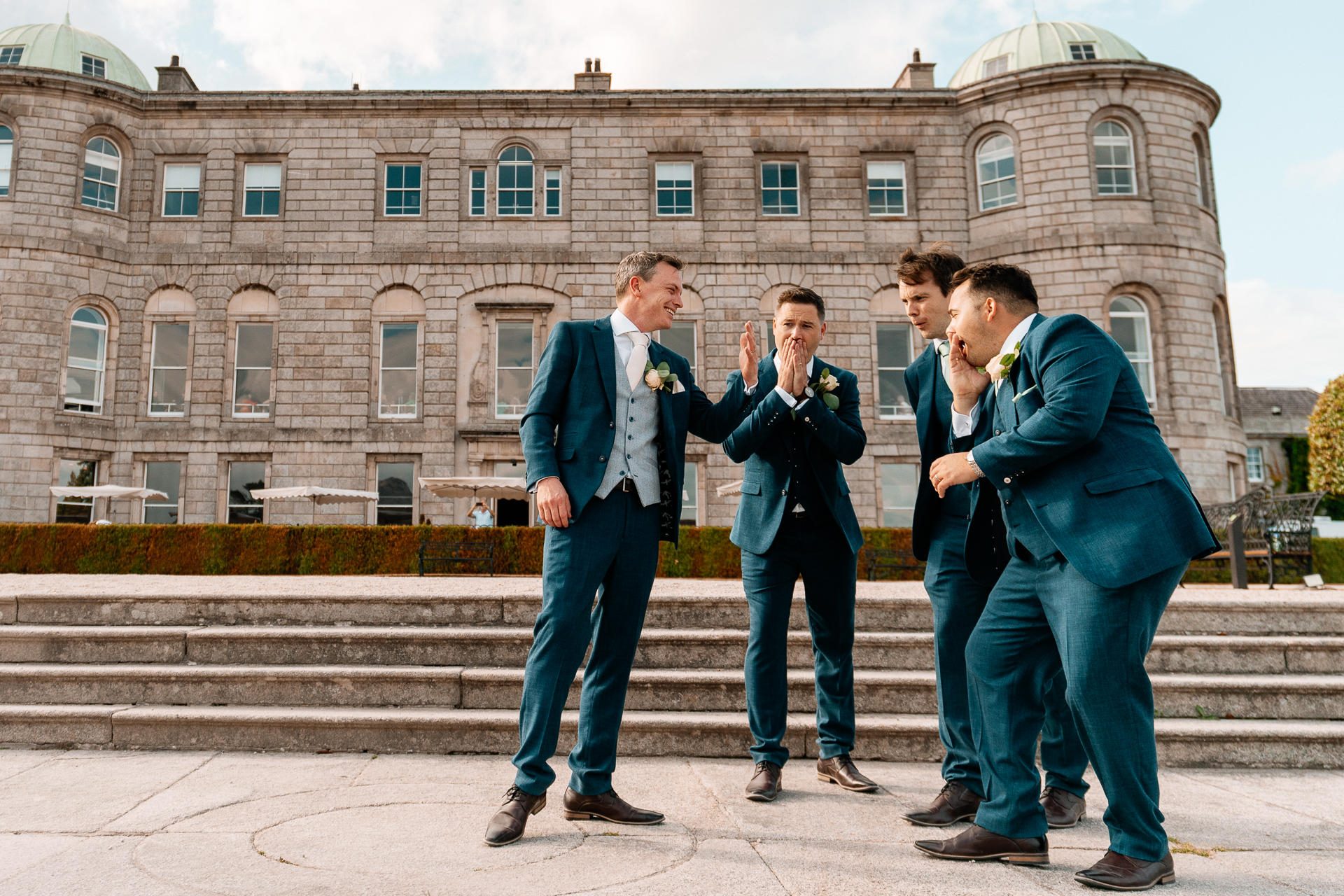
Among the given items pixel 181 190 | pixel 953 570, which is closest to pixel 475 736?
pixel 953 570

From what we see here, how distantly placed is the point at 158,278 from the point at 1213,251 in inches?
1078

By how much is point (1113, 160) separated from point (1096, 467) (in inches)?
847

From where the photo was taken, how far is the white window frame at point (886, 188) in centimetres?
2138

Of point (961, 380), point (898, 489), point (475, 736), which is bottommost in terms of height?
point (475, 736)

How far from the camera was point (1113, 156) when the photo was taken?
20547 mm

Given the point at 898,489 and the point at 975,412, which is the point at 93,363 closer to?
the point at 898,489

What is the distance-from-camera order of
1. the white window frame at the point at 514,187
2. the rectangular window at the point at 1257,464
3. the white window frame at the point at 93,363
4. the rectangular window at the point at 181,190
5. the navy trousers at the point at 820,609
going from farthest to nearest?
the rectangular window at the point at 1257,464
the white window frame at the point at 514,187
the rectangular window at the point at 181,190
the white window frame at the point at 93,363
the navy trousers at the point at 820,609

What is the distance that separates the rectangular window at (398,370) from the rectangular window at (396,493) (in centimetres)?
139

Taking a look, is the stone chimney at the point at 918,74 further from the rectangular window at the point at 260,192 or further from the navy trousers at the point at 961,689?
the navy trousers at the point at 961,689

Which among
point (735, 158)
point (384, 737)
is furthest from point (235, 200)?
point (384, 737)

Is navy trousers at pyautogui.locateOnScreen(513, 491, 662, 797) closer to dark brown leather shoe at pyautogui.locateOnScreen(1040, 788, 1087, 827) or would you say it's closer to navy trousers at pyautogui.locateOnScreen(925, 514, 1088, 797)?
navy trousers at pyautogui.locateOnScreen(925, 514, 1088, 797)

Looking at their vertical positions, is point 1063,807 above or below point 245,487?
below

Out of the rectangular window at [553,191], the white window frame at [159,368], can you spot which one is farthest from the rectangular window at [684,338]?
the white window frame at [159,368]

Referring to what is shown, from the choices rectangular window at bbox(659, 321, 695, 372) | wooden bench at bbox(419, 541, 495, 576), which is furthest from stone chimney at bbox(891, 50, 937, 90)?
wooden bench at bbox(419, 541, 495, 576)
